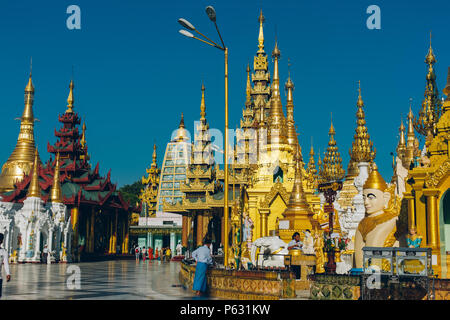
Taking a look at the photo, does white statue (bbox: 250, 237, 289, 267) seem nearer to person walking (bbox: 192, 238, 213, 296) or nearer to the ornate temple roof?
person walking (bbox: 192, 238, 213, 296)

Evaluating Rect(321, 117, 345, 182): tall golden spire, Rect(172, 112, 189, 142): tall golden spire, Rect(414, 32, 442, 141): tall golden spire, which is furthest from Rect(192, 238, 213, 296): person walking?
Rect(172, 112, 189, 142): tall golden spire

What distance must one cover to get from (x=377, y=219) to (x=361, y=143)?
29.3 meters

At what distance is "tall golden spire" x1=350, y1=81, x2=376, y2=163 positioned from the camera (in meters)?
41.7

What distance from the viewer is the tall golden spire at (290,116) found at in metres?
36.8

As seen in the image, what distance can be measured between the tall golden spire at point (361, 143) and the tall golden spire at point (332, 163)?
7663 millimetres

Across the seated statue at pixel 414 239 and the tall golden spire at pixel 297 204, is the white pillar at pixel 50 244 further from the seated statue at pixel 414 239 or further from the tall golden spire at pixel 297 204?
the seated statue at pixel 414 239

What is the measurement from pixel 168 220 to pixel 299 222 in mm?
42624

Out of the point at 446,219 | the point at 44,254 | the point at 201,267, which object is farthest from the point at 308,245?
the point at 44,254

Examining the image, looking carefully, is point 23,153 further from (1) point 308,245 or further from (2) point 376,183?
(2) point 376,183

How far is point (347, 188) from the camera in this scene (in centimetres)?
3734

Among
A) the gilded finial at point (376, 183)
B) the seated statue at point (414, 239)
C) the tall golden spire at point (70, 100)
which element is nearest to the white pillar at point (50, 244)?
the tall golden spire at point (70, 100)

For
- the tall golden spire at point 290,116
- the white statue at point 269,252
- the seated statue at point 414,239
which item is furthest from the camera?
the tall golden spire at point 290,116

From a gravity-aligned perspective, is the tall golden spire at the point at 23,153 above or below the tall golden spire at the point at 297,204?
above
